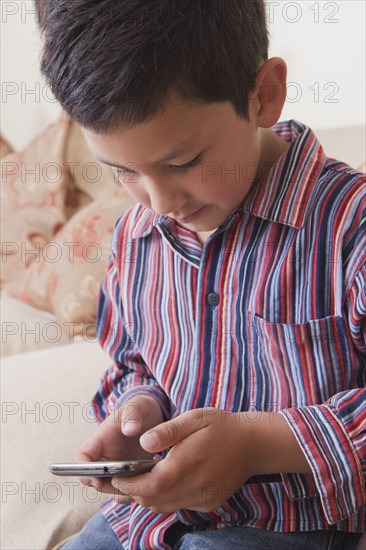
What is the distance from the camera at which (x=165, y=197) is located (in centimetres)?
70

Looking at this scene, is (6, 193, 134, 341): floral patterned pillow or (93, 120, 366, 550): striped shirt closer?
(93, 120, 366, 550): striped shirt

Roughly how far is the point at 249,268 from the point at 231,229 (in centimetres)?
5

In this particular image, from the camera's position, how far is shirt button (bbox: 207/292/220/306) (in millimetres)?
801

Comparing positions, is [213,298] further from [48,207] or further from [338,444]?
[48,207]

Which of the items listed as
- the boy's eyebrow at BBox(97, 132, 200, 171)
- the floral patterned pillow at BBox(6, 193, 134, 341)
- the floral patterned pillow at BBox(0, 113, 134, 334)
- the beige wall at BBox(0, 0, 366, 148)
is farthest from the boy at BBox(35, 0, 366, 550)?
the floral patterned pillow at BBox(0, 113, 134, 334)

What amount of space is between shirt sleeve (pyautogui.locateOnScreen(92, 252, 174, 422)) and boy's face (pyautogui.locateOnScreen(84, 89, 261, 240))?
0.75 ft

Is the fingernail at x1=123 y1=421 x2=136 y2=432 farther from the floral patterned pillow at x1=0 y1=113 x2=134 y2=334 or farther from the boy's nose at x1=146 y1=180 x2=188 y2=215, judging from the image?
the floral patterned pillow at x1=0 y1=113 x2=134 y2=334

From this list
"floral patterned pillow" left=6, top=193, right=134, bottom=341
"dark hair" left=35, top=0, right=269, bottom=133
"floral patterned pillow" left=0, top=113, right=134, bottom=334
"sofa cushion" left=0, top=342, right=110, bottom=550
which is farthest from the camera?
"floral patterned pillow" left=0, top=113, right=134, bottom=334

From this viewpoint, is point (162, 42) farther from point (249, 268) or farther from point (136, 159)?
point (249, 268)

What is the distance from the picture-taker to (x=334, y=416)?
2.26 feet

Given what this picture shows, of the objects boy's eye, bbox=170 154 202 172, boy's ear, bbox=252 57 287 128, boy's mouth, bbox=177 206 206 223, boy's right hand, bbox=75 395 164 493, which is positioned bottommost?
boy's right hand, bbox=75 395 164 493

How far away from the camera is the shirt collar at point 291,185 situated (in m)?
0.76

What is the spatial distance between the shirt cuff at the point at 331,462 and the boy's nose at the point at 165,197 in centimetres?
25

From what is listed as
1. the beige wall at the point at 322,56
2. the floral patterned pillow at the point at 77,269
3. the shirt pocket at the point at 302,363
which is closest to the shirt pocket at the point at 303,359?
the shirt pocket at the point at 302,363
